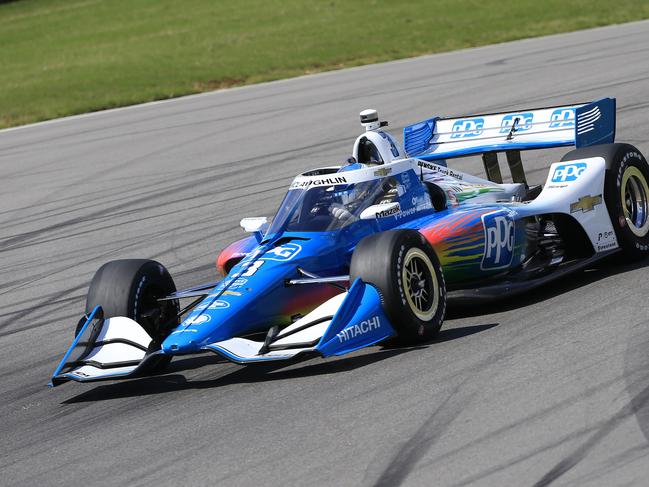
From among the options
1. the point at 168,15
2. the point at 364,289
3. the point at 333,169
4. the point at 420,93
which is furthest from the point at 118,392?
the point at 168,15

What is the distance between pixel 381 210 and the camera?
8.11 meters

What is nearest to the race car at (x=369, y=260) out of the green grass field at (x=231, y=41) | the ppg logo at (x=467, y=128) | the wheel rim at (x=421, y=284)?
the wheel rim at (x=421, y=284)

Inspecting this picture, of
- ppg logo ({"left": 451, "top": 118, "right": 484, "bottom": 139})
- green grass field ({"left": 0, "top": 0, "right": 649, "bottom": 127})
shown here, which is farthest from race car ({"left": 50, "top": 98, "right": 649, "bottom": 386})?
green grass field ({"left": 0, "top": 0, "right": 649, "bottom": 127})

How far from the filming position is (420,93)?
21.9m

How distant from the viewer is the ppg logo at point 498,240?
334 inches

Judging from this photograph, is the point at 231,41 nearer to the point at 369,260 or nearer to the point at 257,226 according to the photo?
the point at 257,226

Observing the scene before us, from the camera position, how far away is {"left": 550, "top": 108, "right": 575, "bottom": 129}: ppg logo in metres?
10.4

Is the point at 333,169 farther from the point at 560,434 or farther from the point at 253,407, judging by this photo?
the point at 560,434

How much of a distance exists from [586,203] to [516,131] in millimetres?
1829

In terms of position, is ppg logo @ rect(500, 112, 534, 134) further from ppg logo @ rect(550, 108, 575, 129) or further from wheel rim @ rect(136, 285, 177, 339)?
wheel rim @ rect(136, 285, 177, 339)

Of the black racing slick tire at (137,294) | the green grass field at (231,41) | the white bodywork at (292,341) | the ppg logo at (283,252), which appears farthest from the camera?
the green grass field at (231,41)

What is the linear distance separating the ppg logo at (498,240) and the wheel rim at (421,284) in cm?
88

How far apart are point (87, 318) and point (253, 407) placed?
6.08ft

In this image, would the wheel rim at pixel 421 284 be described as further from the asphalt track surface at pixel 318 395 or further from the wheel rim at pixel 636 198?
the wheel rim at pixel 636 198
